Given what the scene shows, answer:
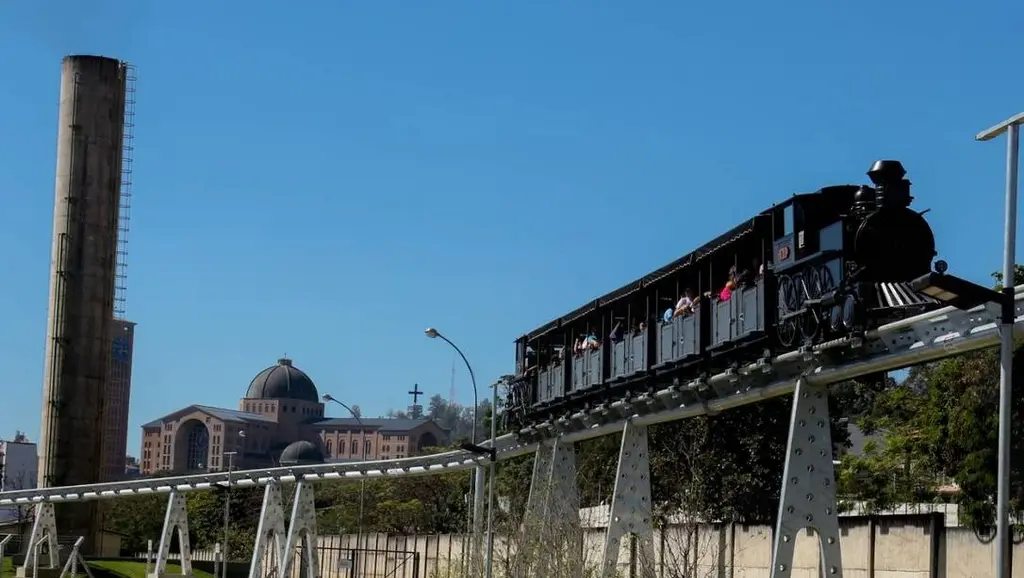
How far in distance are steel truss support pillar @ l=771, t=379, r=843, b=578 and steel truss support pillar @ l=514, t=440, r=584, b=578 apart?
26.1 feet

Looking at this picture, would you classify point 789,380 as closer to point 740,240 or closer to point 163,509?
point 740,240

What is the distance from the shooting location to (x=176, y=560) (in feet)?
265

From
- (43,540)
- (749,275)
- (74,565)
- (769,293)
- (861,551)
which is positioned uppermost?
(749,275)

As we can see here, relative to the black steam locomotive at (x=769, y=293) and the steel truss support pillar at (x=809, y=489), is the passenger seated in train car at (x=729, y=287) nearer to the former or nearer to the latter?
the black steam locomotive at (x=769, y=293)

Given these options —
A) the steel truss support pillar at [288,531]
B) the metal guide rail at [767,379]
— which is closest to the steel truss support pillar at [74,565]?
the steel truss support pillar at [288,531]

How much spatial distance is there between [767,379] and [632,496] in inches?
318

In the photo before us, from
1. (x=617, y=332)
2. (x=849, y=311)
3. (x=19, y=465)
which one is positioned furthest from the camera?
(x=19, y=465)

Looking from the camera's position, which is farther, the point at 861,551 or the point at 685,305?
the point at 861,551

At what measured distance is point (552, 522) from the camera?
1437 inches

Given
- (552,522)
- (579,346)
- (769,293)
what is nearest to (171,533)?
(579,346)

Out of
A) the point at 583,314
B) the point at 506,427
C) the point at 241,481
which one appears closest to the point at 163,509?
the point at 241,481

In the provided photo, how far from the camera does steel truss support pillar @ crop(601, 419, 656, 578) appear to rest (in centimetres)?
3469

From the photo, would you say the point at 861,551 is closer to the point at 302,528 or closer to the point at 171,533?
the point at 302,528

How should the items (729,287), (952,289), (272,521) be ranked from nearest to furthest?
(952,289), (729,287), (272,521)
